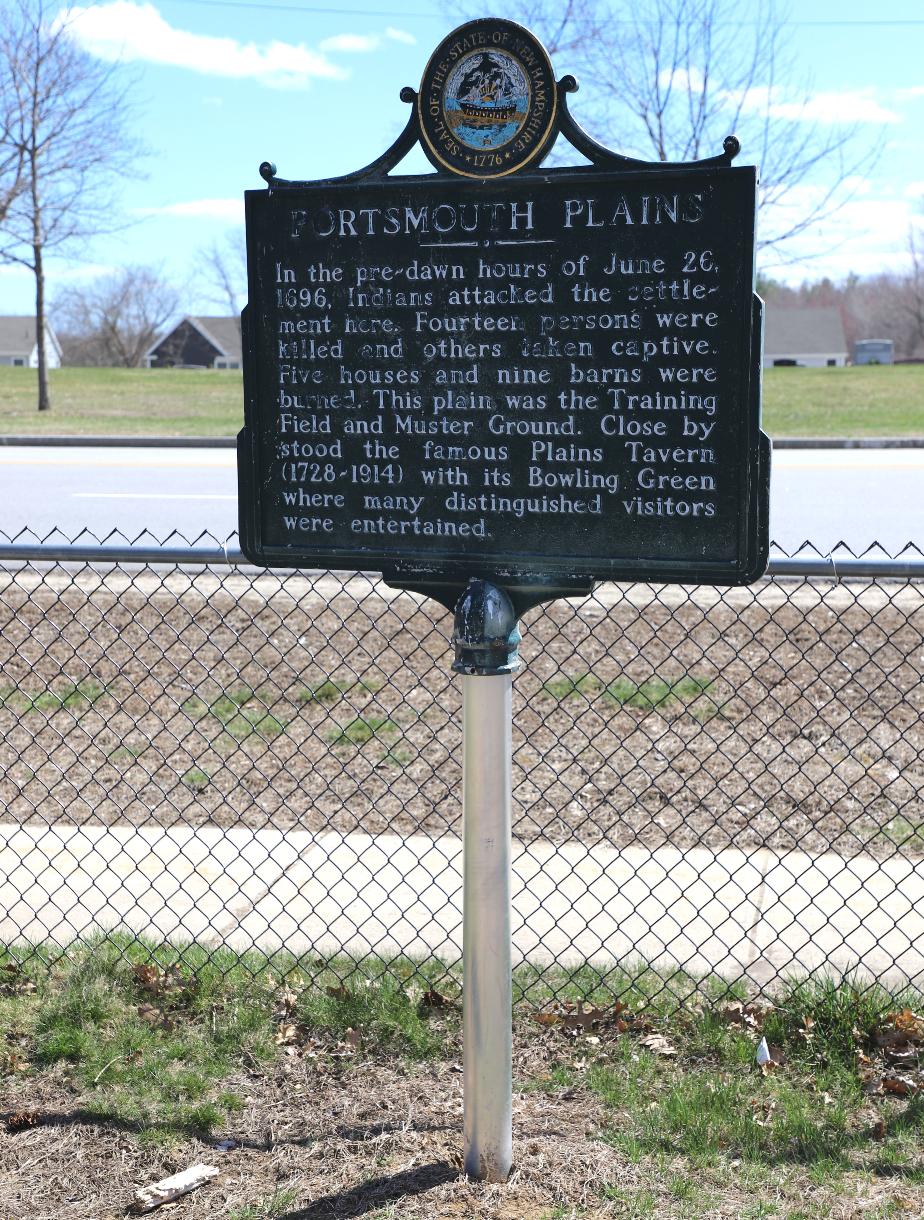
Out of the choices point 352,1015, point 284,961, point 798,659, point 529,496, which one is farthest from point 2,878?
point 798,659

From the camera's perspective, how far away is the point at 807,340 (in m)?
73.7

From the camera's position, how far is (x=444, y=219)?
2998mm

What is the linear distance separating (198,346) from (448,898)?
76.9 m

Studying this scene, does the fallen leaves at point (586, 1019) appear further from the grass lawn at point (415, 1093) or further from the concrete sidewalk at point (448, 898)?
the concrete sidewalk at point (448, 898)

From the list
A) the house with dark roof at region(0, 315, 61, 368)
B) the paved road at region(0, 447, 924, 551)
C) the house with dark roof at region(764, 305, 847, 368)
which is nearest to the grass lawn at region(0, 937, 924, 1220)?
the paved road at region(0, 447, 924, 551)

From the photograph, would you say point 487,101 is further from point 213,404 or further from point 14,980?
point 213,404

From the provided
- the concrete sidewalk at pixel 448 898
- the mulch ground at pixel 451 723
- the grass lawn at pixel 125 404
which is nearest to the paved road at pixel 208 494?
the mulch ground at pixel 451 723

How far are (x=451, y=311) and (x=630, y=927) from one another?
2.08 meters

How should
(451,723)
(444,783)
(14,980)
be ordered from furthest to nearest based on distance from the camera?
(451,723), (444,783), (14,980)

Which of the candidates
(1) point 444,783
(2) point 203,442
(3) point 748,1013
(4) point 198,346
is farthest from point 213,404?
(4) point 198,346

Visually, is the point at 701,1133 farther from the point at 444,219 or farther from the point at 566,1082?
the point at 444,219

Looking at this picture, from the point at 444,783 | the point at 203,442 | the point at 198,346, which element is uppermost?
the point at 198,346

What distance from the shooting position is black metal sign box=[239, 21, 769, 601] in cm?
286

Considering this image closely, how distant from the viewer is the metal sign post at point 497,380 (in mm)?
2865
